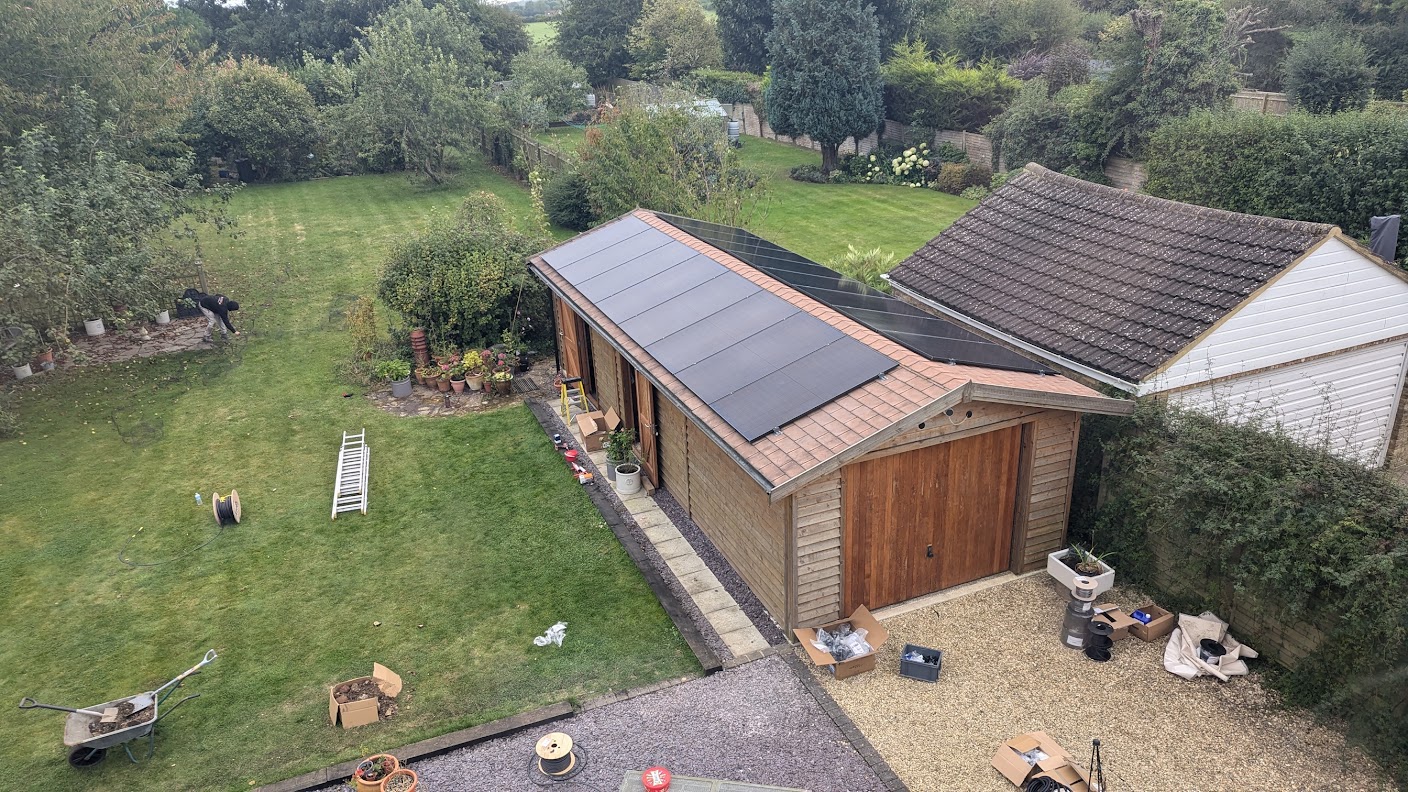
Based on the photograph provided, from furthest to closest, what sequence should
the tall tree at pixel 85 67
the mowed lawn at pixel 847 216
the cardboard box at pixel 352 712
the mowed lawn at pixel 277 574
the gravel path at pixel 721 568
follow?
1. the mowed lawn at pixel 847 216
2. the tall tree at pixel 85 67
3. the gravel path at pixel 721 568
4. the mowed lawn at pixel 277 574
5. the cardboard box at pixel 352 712

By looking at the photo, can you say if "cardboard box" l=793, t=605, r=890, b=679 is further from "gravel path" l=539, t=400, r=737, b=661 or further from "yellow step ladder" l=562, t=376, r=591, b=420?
"yellow step ladder" l=562, t=376, r=591, b=420

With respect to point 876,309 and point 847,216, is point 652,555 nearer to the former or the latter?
point 876,309

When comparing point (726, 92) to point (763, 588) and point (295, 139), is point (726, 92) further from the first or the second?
point (763, 588)

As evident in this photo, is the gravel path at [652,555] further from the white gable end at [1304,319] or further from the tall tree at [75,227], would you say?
the tall tree at [75,227]

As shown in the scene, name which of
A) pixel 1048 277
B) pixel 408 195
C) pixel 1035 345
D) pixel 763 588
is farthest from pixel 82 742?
pixel 408 195

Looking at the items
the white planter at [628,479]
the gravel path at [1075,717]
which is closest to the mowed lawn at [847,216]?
the white planter at [628,479]
